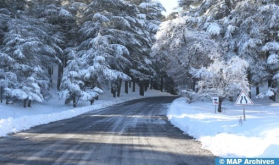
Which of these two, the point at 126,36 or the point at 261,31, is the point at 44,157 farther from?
the point at 126,36

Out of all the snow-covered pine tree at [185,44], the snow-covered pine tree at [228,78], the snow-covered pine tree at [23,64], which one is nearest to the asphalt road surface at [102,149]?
the snow-covered pine tree at [228,78]

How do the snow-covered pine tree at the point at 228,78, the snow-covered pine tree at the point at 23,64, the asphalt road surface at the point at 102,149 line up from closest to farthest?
1. the asphalt road surface at the point at 102,149
2. the snow-covered pine tree at the point at 228,78
3. the snow-covered pine tree at the point at 23,64

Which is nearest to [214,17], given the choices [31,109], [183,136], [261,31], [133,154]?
[261,31]

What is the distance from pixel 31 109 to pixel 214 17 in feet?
70.7

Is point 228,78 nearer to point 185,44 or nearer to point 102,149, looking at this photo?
point 185,44

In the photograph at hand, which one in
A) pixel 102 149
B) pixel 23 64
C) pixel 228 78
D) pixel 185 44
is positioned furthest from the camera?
pixel 185 44

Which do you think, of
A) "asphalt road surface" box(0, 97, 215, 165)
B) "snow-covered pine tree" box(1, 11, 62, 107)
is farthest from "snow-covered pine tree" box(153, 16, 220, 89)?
"asphalt road surface" box(0, 97, 215, 165)

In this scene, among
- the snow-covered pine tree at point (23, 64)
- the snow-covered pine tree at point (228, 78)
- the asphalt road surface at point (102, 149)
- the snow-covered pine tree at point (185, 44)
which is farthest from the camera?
the snow-covered pine tree at point (185, 44)

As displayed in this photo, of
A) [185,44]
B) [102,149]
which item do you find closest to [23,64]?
[185,44]

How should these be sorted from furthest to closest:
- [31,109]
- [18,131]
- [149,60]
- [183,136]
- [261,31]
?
[149,60], [261,31], [31,109], [18,131], [183,136]

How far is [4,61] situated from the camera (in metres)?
25.9

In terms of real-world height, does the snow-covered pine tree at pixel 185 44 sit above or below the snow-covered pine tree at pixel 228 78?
above

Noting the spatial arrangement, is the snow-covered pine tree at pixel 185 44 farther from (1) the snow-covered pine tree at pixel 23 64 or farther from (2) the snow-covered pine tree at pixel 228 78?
(1) the snow-covered pine tree at pixel 23 64

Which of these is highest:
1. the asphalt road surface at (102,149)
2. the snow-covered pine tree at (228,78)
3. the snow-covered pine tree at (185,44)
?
the snow-covered pine tree at (185,44)
